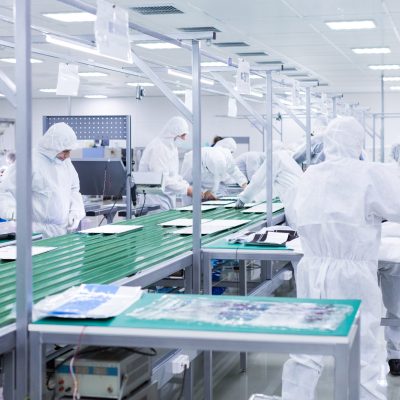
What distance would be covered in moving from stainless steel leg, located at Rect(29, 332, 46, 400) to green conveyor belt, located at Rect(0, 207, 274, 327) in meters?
0.11

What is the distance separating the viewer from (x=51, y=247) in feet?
10.9

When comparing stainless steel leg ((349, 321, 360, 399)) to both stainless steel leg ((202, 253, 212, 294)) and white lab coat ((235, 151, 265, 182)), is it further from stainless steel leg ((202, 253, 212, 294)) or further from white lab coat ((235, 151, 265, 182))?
white lab coat ((235, 151, 265, 182))

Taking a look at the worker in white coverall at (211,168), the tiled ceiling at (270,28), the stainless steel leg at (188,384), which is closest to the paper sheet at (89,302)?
the stainless steel leg at (188,384)

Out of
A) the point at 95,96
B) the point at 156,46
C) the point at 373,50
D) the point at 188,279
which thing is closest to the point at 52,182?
the point at 188,279

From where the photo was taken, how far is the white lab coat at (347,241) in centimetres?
297

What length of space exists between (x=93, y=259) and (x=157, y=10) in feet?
14.4

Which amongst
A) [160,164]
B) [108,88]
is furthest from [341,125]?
[108,88]

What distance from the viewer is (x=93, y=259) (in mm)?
2998

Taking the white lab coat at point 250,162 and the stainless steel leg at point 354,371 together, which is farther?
the white lab coat at point 250,162

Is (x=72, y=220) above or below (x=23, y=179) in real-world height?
below

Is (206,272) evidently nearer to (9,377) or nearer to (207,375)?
(207,375)

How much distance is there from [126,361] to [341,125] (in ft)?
5.66

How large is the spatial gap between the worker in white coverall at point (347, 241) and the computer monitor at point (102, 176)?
11.2 feet

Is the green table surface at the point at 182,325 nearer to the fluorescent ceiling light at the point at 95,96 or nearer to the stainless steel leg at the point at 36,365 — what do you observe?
the stainless steel leg at the point at 36,365
